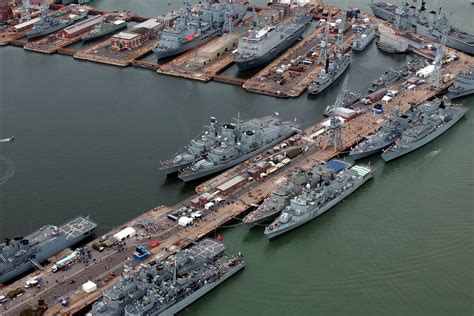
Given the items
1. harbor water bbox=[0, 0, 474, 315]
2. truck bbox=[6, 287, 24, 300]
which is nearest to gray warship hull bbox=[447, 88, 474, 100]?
harbor water bbox=[0, 0, 474, 315]

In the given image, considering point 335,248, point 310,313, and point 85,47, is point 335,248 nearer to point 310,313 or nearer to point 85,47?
point 310,313

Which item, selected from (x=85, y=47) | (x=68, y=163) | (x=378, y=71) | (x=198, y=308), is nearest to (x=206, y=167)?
(x=68, y=163)

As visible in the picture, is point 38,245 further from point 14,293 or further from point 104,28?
point 104,28

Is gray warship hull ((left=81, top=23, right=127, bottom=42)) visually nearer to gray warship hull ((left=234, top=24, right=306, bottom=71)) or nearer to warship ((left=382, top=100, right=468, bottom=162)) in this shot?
gray warship hull ((left=234, top=24, right=306, bottom=71))

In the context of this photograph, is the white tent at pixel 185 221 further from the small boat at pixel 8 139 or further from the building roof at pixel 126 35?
the building roof at pixel 126 35

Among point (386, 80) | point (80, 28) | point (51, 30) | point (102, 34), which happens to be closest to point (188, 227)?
point (386, 80)

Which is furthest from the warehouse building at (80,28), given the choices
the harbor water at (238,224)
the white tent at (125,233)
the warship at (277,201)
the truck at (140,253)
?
the truck at (140,253)
